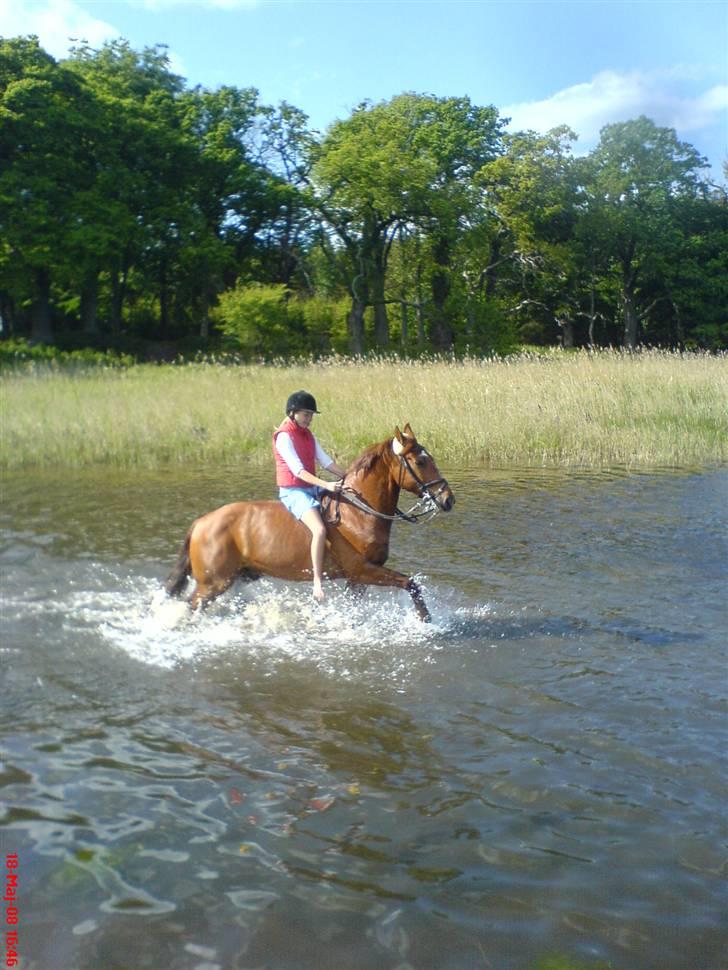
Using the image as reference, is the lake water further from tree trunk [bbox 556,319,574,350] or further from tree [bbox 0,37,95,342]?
tree trunk [bbox 556,319,574,350]

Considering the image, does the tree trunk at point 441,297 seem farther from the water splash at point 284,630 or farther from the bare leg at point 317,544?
the bare leg at point 317,544

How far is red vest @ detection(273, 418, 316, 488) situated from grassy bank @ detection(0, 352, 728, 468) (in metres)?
10.1

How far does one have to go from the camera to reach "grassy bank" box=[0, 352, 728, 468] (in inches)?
794

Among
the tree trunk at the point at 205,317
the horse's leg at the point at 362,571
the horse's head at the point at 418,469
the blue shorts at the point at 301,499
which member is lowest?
the horse's leg at the point at 362,571

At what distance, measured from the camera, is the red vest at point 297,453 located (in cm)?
945

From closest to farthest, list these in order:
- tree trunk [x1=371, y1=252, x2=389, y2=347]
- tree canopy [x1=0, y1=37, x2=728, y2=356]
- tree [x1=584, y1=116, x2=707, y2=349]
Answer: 1. tree canopy [x1=0, y1=37, x2=728, y2=356]
2. tree trunk [x1=371, y1=252, x2=389, y2=347]
3. tree [x1=584, y1=116, x2=707, y2=349]

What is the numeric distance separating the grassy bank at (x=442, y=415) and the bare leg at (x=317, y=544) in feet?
34.8

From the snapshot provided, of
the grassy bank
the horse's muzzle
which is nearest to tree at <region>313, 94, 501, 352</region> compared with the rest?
the grassy bank

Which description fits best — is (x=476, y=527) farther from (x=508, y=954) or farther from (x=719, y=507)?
(x=508, y=954)

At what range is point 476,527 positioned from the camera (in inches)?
547

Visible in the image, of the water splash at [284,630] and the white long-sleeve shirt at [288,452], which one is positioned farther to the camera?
the white long-sleeve shirt at [288,452]

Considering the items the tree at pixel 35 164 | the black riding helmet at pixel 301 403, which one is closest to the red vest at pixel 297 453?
the black riding helmet at pixel 301 403

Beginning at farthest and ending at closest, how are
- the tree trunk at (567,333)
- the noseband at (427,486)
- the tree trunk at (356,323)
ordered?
the tree trunk at (567,333) < the tree trunk at (356,323) < the noseband at (427,486)

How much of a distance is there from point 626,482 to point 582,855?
510 inches
